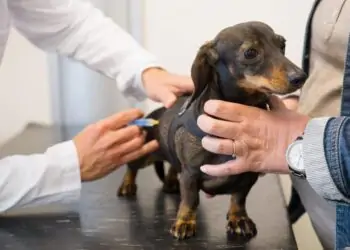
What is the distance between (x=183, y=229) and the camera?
833 mm

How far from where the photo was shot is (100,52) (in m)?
1.15

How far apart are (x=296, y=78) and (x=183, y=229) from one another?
10.2 inches

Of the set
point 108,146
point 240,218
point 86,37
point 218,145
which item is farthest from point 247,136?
point 86,37

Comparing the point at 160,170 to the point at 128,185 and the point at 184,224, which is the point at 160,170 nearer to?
the point at 128,185

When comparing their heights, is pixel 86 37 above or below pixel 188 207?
above

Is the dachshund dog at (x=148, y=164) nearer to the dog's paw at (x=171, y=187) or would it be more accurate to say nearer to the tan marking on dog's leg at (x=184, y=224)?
the dog's paw at (x=171, y=187)

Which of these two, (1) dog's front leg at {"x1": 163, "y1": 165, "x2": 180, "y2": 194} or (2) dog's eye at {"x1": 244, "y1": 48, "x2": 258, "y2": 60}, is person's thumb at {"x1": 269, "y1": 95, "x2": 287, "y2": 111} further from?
(1) dog's front leg at {"x1": 163, "y1": 165, "x2": 180, "y2": 194}

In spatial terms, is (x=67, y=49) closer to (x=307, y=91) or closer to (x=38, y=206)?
(x=38, y=206)

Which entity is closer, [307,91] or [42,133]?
[307,91]

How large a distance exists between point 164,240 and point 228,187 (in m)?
0.11

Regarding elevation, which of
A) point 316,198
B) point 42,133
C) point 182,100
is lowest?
point 42,133

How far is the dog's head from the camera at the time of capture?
2.39 feet

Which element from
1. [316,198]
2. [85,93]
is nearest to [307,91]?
[316,198]

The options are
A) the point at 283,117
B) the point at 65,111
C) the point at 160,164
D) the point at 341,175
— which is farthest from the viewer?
the point at 65,111
